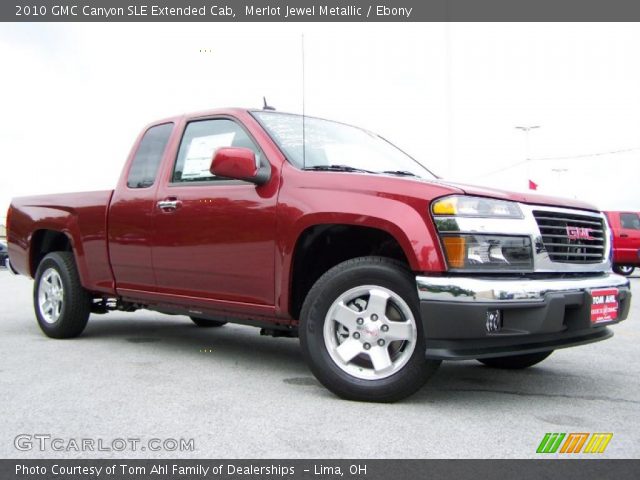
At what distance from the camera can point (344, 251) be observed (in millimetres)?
4211

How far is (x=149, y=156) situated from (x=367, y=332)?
8.52ft

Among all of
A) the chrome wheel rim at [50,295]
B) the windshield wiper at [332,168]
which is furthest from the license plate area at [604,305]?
the chrome wheel rim at [50,295]

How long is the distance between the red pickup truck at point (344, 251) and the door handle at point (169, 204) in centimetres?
1

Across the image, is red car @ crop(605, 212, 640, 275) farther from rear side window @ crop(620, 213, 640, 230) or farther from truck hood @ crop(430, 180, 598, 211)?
truck hood @ crop(430, 180, 598, 211)

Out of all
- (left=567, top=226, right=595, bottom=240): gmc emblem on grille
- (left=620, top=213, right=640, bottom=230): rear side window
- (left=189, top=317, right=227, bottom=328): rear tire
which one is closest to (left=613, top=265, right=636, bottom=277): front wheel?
(left=620, top=213, right=640, bottom=230): rear side window

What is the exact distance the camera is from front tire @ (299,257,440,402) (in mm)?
3516

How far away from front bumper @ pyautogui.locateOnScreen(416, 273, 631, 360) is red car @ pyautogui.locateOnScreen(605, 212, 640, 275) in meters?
14.9

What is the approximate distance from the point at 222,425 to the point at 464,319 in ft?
4.14

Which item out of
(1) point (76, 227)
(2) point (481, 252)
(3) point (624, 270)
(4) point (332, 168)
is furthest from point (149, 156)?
(3) point (624, 270)

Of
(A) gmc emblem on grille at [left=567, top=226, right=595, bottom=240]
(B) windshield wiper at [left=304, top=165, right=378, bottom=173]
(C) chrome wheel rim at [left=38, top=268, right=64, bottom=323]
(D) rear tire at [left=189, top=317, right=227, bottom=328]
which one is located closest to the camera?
(A) gmc emblem on grille at [left=567, top=226, right=595, bottom=240]

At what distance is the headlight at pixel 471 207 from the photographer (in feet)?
11.3

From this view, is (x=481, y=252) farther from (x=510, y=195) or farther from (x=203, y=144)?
(x=203, y=144)
